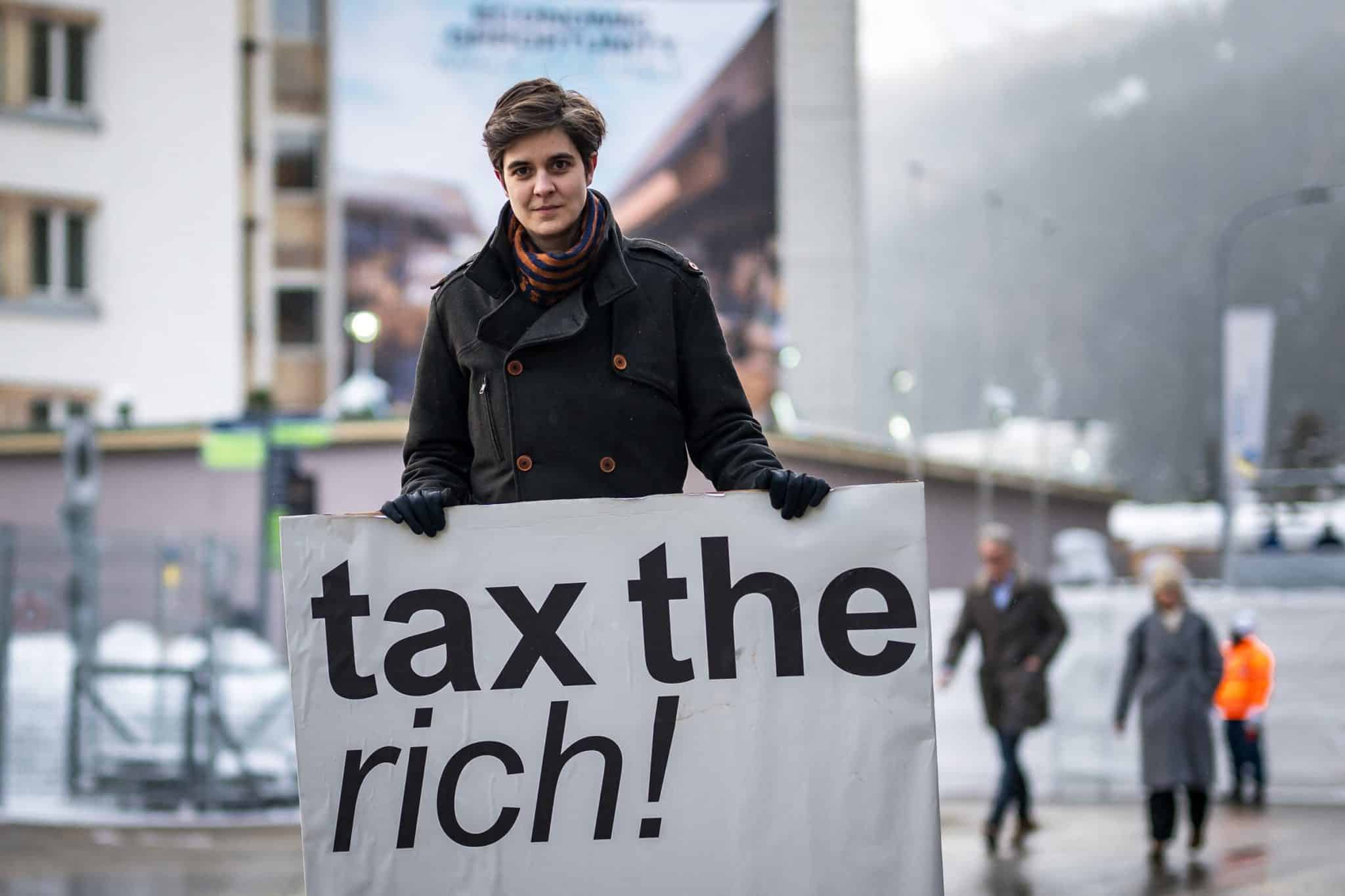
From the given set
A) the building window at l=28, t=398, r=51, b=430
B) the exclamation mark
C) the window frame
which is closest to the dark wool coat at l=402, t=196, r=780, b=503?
the exclamation mark

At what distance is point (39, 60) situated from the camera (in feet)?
130

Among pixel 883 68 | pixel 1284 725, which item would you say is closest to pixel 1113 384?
pixel 883 68

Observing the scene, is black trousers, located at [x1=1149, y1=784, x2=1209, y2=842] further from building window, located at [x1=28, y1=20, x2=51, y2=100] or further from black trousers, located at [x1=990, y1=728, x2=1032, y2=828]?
building window, located at [x1=28, y1=20, x2=51, y2=100]

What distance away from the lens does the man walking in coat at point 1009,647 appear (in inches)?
488

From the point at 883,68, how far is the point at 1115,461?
25835 mm

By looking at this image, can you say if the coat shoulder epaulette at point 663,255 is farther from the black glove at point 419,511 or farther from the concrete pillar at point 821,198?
the concrete pillar at point 821,198

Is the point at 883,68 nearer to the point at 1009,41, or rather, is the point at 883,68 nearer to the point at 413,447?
the point at 1009,41

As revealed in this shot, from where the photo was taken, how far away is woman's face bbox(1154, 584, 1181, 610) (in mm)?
12078

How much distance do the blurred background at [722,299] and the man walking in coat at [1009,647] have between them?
5.35 ft

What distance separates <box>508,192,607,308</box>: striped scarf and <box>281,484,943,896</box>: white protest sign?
1.28ft

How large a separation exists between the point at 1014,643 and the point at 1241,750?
16.7ft

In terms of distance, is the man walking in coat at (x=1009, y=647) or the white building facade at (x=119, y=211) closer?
the man walking in coat at (x=1009, y=647)

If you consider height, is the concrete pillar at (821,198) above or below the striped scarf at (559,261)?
above

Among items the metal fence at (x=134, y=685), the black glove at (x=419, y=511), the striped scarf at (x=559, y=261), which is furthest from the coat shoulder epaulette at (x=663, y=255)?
the metal fence at (x=134, y=685)
